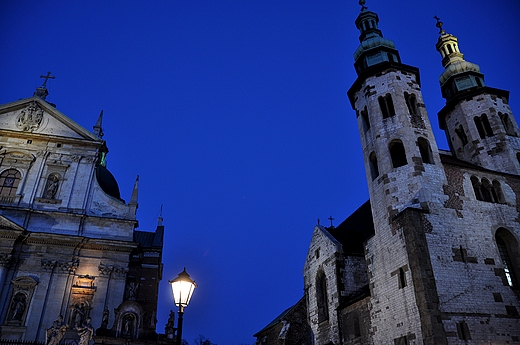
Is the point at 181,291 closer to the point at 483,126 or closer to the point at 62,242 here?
the point at 62,242

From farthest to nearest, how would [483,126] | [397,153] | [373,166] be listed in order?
[483,126] → [373,166] → [397,153]

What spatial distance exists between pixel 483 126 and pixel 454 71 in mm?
4841

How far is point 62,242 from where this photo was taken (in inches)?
1000

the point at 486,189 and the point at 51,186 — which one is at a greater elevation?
the point at 51,186

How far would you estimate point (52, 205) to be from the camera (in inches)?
1056

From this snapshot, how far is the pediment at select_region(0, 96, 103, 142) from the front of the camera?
2884 cm

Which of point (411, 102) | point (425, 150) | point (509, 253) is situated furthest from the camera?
point (411, 102)

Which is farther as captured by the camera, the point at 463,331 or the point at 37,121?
the point at 37,121

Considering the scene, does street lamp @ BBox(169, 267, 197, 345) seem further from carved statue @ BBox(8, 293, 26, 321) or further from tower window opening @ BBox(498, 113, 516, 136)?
tower window opening @ BBox(498, 113, 516, 136)

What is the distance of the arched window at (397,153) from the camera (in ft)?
69.7

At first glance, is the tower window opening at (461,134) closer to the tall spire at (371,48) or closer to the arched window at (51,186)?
the tall spire at (371,48)

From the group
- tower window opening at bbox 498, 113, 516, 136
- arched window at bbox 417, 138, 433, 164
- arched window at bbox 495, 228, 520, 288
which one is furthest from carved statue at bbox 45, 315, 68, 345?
tower window opening at bbox 498, 113, 516, 136

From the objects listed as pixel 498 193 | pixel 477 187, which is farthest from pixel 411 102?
pixel 498 193

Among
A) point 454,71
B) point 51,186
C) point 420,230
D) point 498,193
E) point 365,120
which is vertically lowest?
point 420,230
